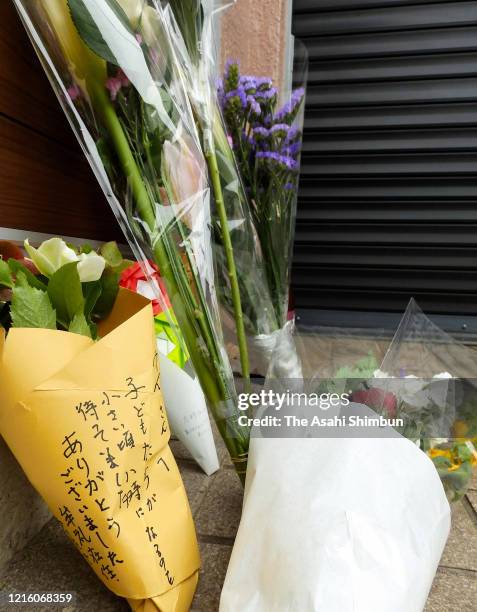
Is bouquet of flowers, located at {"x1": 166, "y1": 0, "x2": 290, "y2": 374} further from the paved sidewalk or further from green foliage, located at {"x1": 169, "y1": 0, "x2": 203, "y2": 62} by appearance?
the paved sidewalk

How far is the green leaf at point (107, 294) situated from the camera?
0.67m

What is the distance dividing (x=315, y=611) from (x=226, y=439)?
0.34m

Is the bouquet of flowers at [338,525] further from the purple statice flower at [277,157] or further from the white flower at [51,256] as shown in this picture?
the purple statice flower at [277,157]

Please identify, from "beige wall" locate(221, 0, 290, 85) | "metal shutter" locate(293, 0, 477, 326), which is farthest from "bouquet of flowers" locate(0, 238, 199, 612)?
"metal shutter" locate(293, 0, 477, 326)

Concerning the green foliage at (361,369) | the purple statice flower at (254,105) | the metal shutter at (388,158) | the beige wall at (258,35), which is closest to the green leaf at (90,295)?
the green foliage at (361,369)

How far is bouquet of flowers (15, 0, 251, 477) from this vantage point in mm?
570

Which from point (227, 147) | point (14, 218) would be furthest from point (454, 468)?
point (14, 218)

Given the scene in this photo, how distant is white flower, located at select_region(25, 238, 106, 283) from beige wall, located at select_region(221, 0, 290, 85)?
76 centimetres

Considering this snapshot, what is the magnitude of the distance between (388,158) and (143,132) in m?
1.38

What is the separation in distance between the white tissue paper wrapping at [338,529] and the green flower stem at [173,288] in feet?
0.50

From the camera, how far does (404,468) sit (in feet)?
1.85

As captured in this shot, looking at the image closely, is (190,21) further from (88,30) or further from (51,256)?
(51,256)

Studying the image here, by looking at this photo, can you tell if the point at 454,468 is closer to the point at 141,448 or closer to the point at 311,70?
the point at 141,448

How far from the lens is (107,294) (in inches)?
26.6
